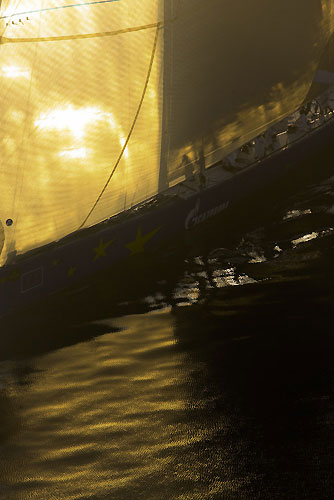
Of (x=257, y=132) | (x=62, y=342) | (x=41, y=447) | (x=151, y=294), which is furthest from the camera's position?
(x=257, y=132)

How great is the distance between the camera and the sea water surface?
771cm

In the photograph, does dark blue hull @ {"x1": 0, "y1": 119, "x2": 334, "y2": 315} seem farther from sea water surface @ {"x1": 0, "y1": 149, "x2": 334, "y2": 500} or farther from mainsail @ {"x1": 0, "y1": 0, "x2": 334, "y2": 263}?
sea water surface @ {"x1": 0, "y1": 149, "x2": 334, "y2": 500}

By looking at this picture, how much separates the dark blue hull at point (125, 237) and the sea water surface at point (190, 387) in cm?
65

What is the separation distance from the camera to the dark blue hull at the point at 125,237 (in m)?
11.5

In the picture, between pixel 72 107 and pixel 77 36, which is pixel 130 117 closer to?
pixel 72 107

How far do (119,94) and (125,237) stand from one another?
2.52 m

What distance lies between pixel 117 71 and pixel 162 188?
241cm

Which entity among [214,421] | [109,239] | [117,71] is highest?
[117,71]

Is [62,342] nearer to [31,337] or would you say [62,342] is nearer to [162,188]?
[31,337]

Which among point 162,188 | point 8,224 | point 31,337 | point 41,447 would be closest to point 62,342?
point 31,337

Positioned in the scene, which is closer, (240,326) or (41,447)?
(41,447)

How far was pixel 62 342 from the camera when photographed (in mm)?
10703

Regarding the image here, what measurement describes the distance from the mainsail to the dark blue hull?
0.42 meters

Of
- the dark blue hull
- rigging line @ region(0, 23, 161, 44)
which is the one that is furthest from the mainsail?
the dark blue hull
